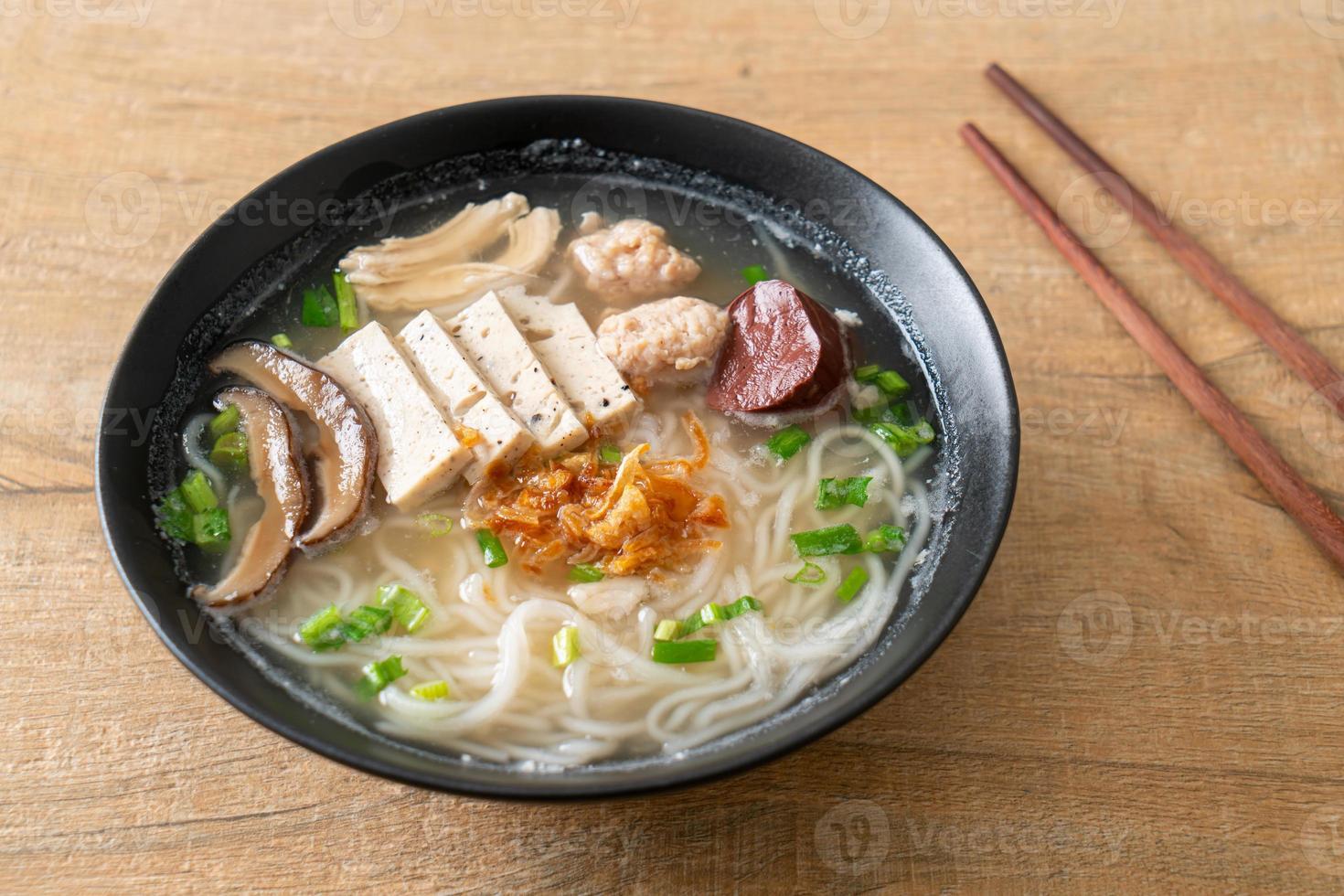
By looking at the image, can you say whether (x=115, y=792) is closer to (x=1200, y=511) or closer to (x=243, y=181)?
(x=243, y=181)

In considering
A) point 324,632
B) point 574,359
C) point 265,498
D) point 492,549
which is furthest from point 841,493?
point 265,498

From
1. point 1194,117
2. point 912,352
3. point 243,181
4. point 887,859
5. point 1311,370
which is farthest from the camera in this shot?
point 1194,117

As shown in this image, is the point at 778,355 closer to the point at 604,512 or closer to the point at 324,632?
the point at 604,512

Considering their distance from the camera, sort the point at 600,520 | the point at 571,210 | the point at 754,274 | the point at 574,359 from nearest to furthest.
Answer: the point at 600,520
the point at 574,359
the point at 754,274
the point at 571,210

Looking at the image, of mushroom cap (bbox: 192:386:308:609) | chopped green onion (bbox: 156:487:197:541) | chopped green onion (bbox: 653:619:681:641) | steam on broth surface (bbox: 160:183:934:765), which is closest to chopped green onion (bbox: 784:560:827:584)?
steam on broth surface (bbox: 160:183:934:765)

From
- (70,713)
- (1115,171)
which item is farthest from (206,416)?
(1115,171)

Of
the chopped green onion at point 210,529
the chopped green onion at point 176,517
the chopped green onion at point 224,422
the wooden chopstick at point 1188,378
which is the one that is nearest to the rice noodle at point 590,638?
the chopped green onion at point 210,529

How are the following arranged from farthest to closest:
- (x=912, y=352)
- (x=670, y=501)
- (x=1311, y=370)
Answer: (x=1311, y=370), (x=912, y=352), (x=670, y=501)

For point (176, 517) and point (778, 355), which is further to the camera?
point (778, 355)
